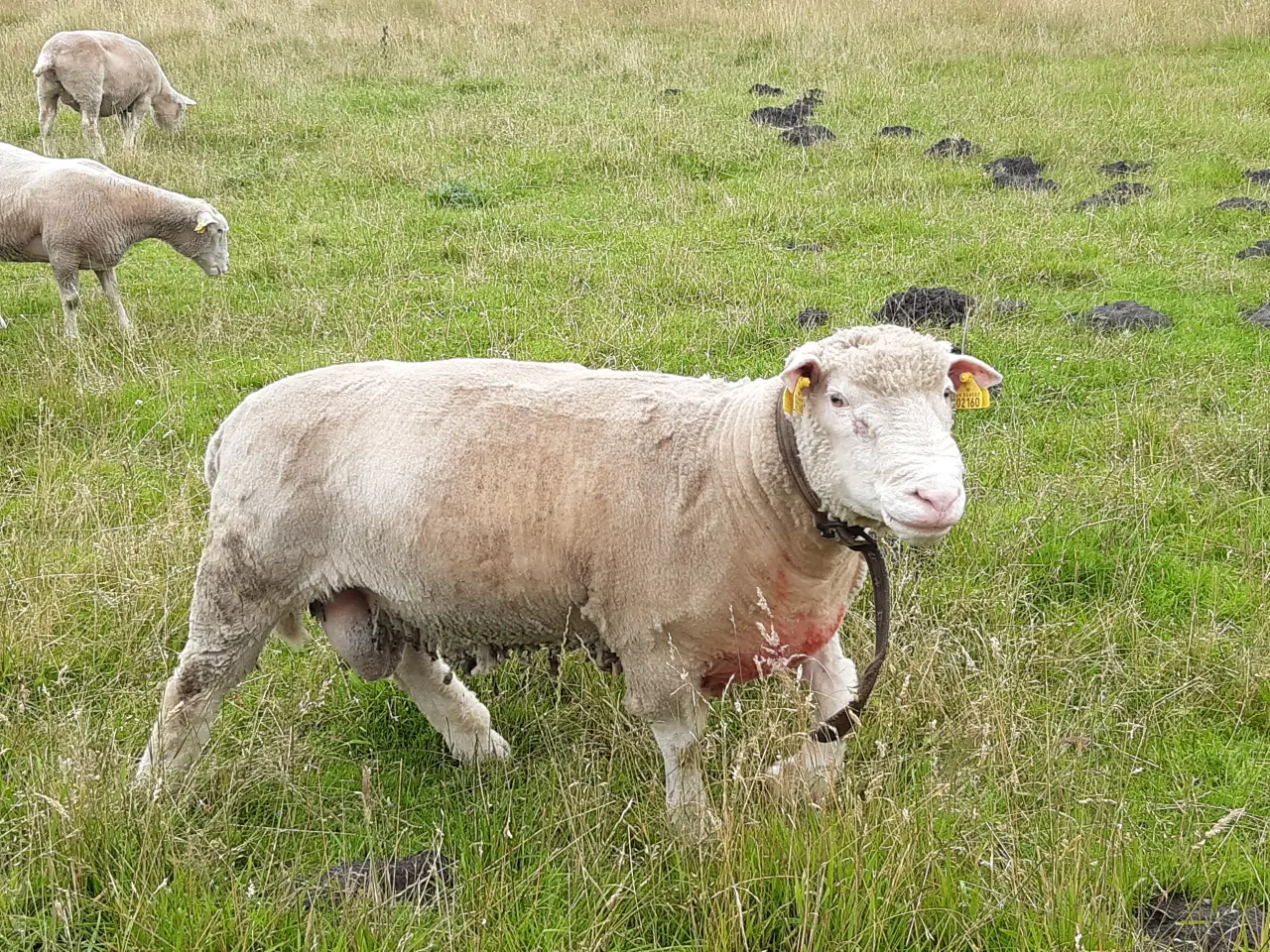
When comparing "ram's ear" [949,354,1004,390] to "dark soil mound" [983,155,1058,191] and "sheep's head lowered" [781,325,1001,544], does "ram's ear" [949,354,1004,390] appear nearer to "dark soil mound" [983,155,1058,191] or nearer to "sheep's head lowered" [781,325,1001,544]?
"sheep's head lowered" [781,325,1001,544]

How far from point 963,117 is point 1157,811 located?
10.3m

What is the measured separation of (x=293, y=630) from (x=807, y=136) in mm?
9369

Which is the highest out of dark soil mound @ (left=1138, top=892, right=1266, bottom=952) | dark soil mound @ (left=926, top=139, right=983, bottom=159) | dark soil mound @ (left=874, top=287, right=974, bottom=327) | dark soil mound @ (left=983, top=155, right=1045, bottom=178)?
dark soil mound @ (left=926, top=139, right=983, bottom=159)

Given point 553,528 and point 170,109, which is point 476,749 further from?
point 170,109

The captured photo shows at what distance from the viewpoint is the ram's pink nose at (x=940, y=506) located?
7.98 feet

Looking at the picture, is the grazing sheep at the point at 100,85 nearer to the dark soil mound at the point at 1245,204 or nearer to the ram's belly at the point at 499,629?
the ram's belly at the point at 499,629

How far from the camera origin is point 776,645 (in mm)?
2975

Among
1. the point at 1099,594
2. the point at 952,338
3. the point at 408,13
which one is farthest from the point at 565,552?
the point at 408,13

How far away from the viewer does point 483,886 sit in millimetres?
2818

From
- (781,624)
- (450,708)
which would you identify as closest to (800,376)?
(781,624)

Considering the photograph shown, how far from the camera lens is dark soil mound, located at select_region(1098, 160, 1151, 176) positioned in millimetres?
10109

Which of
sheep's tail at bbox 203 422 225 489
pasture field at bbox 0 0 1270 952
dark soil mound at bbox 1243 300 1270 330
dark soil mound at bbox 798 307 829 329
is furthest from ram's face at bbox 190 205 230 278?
dark soil mound at bbox 1243 300 1270 330

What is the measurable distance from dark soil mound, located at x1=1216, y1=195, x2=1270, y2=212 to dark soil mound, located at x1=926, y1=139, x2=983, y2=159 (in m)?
2.56

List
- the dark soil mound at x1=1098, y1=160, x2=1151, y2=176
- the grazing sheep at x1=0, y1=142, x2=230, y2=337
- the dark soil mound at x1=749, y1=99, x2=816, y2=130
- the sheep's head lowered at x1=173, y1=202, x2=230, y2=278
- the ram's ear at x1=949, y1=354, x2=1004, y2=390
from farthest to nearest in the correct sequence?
1. the dark soil mound at x1=749, y1=99, x2=816, y2=130
2. the dark soil mound at x1=1098, y1=160, x2=1151, y2=176
3. the sheep's head lowered at x1=173, y1=202, x2=230, y2=278
4. the grazing sheep at x1=0, y1=142, x2=230, y2=337
5. the ram's ear at x1=949, y1=354, x2=1004, y2=390
